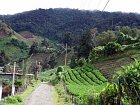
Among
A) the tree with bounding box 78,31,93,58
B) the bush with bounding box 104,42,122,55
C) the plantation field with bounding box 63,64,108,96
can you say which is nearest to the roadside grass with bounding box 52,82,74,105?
the plantation field with bounding box 63,64,108,96

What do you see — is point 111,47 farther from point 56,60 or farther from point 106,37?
point 56,60

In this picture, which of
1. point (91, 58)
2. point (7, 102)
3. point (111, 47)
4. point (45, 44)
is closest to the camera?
point (7, 102)

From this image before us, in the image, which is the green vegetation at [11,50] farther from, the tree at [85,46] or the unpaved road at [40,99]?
the unpaved road at [40,99]

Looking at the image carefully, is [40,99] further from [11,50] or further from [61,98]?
[11,50]

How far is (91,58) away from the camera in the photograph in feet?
261

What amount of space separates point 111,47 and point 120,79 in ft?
197

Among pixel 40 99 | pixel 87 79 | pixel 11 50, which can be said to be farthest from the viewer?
pixel 11 50

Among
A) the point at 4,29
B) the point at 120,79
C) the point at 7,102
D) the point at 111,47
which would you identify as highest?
the point at 4,29

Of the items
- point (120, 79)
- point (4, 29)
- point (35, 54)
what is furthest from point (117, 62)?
point (4, 29)

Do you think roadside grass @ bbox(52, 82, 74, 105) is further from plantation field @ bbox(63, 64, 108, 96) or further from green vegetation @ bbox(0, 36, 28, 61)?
green vegetation @ bbox(0, 36, 28, 61)

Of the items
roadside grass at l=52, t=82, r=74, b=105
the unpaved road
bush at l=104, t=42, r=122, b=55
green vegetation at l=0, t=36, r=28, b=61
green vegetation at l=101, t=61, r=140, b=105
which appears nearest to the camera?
green vegetation at l=101, t=61, r=140, b=105

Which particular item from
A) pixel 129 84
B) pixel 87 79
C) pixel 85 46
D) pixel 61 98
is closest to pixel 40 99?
pixel 61 98

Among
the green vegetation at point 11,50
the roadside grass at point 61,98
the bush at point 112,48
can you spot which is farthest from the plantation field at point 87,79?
the green vegetation at point 11,50

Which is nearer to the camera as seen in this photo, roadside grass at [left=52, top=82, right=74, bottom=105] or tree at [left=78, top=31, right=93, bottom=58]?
roadside grass at [left=52, top=82, right=74, bottom=105]
